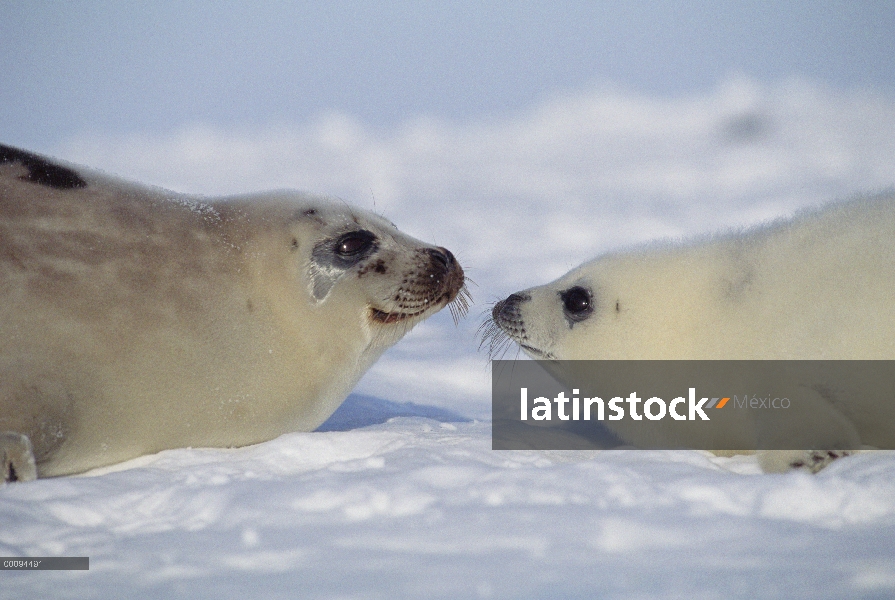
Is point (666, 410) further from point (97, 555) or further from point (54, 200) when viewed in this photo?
point (54, 200)

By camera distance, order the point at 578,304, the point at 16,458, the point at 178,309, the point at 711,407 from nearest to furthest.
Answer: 1. the point at 16,458
2. the point at 178,309
3. the point at 711,407
4. the point at 578,304

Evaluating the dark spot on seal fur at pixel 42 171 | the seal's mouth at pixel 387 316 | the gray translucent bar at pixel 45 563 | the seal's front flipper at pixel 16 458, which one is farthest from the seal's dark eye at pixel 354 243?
the gray translucent bar at pixel 45 563

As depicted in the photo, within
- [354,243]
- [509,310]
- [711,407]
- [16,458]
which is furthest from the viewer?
[509,310]

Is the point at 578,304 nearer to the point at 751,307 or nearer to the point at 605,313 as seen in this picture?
the point at 605,313

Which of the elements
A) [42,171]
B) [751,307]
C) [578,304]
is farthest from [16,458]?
[751,307]

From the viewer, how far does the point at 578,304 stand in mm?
3824

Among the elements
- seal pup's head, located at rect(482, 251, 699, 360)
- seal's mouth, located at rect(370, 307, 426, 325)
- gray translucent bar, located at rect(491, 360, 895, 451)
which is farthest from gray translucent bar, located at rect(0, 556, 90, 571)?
seal pup's head, located at rect(482, 251, 699, 360)

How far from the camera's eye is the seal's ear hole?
12.0 feet

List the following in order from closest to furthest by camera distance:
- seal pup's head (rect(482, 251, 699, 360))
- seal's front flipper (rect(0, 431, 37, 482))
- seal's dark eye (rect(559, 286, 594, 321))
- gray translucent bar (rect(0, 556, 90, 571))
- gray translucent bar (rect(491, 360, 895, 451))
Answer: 1. gray translucent bar (rect(0, 556, 90, 571))
2. seal's front flipper (rect(0, 431, 37, 482))
3. gray translucent bar (rect(491, 360, 895, 451))
4. seal pup's head (rect(482, 251, 699, 360))
5. seal's dark eye (rect(559, 286, 594, 321))

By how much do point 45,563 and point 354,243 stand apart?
2.04 metres

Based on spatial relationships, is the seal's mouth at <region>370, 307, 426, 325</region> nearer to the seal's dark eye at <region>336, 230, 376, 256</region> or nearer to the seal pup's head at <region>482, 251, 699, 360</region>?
the seal's dark eye at <region>336, 230, 376, 256</region>

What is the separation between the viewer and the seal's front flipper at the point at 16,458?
8.56ft

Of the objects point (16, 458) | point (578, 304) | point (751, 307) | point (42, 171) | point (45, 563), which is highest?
point (42, 171)

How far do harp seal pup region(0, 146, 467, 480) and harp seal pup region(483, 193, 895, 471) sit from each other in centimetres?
52
